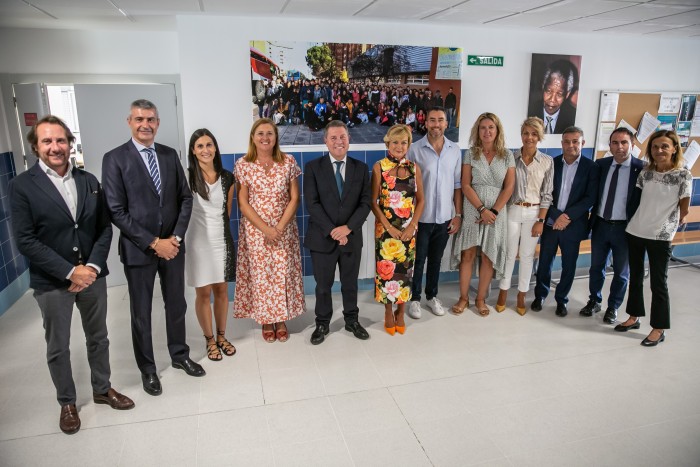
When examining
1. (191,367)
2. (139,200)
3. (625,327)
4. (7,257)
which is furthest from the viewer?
(7,257)

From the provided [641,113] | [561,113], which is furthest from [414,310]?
[641,113]

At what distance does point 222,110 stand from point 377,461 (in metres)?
3.02

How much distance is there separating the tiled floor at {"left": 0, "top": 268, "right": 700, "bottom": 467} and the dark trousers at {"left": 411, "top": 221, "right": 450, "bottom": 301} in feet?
1.15

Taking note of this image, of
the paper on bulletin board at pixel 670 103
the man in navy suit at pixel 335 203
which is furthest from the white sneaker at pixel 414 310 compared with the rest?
the paper on bulletin board at pixel 670 103

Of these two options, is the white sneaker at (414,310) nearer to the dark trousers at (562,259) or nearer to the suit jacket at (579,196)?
the dark trousers at (562,259)

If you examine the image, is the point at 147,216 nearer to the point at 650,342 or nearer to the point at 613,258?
the point at 613,258

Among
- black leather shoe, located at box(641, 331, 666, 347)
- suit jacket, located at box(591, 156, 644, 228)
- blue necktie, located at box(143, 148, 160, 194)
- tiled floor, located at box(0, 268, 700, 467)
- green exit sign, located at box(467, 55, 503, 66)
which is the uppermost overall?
green exit sign, located at box(467, 55, 503, 66)

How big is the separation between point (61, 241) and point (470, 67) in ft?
12.3

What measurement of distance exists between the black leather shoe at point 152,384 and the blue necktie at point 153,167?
3.79ft

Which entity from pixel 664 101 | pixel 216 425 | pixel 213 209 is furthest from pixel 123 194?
pixel 664 101

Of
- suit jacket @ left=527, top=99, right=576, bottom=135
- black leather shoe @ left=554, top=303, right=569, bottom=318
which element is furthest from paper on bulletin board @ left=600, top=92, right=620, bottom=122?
black leather shoe @ left=554, top=303, right=569, bottom=318

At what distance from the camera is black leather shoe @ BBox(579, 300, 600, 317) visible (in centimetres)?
398

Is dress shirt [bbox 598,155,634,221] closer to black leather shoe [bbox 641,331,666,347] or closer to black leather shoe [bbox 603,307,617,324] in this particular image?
black leather shoe [bbox 603,307,617,324]

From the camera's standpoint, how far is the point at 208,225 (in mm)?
3064
